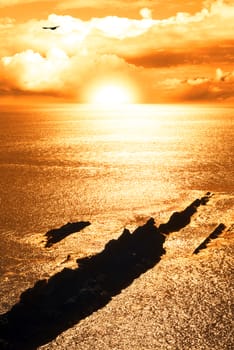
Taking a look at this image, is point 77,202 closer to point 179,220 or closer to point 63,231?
point 63,231

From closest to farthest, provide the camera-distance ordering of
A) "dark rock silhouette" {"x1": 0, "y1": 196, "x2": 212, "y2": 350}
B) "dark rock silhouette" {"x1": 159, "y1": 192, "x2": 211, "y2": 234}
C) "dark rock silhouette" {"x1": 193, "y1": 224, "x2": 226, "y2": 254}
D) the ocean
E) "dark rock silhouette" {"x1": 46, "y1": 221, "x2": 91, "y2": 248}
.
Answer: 1. "dark rock silhouette" {"x1": 0, "y1": 196, "x2": 212, "y2": 350}
2. the ocean
3. "dark rock silhouette" {"x1": 193, "y1": 224, "x2": 226, "y2": 254}
4. "dark rock silhouette" {"x1": 46, "y1": 221, "x2": 91, "y2": 248}
5. "dark rock silhouette" {"x1": 159, "y1": 192, "x2": 211, "y2": 234}

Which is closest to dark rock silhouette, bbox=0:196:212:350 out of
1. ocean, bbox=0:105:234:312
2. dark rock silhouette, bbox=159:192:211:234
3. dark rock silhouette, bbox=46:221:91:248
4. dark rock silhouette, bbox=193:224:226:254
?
ocean, bbox=0:105:234:312

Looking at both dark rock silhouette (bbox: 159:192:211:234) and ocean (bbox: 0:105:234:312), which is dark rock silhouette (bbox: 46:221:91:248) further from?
dark rock silhouette (bbox: 159:192:211:234)

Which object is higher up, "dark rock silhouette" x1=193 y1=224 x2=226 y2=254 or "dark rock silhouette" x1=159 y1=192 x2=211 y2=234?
"dark rock silhouette" x1=159 y1=192 x2=211 y2=234

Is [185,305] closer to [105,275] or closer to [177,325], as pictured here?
[177,325]

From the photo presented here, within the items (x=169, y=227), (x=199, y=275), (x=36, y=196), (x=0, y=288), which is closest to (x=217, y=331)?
(x=199, y=275)
